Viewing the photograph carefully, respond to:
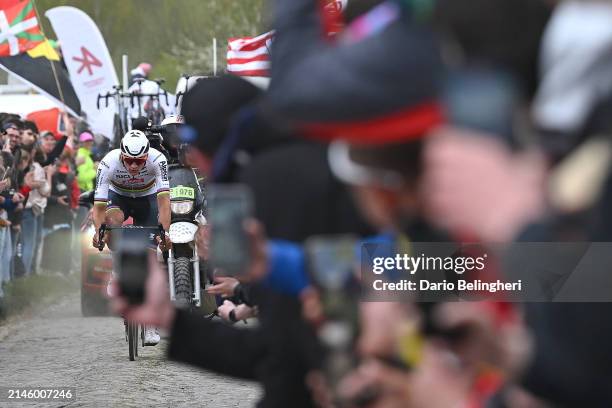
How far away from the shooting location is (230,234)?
275 centimetres

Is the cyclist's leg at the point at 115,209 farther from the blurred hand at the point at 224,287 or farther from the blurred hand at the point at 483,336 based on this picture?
the blurred hand at the point at 483,336

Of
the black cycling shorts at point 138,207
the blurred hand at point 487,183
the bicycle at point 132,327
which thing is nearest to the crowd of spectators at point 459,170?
the blurred hand at point 487,183

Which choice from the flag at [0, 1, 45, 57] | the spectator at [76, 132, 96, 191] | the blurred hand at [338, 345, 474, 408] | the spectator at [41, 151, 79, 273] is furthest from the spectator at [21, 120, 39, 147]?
the blurred hand at [338, 345, 474, 408]

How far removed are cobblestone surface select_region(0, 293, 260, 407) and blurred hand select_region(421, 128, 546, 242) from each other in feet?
26.8

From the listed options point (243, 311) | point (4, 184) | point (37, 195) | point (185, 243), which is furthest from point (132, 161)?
point (243, 311)

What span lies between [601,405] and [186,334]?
56.4 inches

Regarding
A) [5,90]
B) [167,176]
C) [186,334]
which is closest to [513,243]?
[186,334]

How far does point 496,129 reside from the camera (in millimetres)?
1931

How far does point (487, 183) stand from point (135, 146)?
477 inches

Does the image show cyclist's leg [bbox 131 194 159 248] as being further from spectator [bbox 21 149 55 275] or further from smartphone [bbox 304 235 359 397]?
smartphone [bbox 304 235 359 397]

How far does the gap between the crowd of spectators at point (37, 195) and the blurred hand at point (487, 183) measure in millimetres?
14232

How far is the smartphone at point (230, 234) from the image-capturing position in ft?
8.96

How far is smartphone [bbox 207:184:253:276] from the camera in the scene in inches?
107

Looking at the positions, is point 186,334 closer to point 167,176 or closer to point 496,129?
point 496,129
